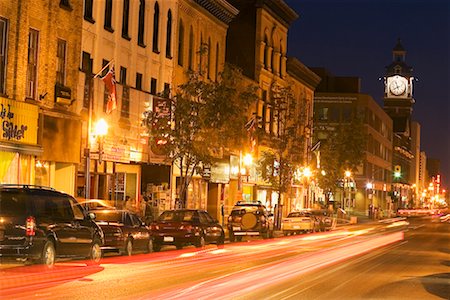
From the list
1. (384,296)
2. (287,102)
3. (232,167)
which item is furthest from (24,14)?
(287,102)

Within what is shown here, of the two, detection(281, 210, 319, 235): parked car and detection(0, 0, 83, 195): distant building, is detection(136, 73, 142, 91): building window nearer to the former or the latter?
detection(0, 0, 83, 195): distant building

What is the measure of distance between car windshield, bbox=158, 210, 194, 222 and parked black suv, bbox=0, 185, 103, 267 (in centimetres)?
966

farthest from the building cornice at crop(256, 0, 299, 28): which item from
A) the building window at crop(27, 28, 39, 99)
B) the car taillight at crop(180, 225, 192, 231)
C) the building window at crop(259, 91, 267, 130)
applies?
the car taillight at crop(180, 225, 192, 231)

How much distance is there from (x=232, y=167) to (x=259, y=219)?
16.6 metres

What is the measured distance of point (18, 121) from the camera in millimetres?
32656

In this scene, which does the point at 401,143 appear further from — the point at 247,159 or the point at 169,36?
the point at 169,36

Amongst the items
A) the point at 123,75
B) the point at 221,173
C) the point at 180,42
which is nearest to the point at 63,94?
the point at 123,75

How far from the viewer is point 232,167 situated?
2307 inches

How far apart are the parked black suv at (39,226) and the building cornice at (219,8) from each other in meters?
29.8

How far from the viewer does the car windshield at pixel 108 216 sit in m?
27.5

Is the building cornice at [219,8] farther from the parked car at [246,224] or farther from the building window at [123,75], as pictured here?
the parked car at [246,224]

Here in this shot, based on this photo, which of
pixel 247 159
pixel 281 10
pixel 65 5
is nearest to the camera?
pixel 65 5

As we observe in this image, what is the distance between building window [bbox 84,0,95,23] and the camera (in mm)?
39312

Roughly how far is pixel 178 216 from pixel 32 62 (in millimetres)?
8000
